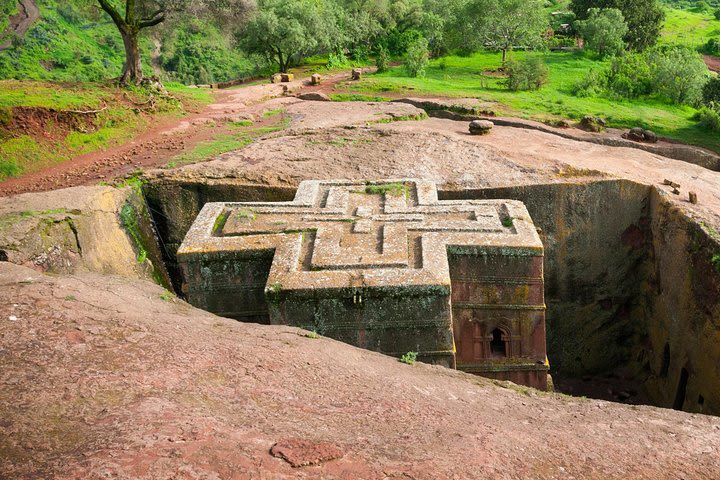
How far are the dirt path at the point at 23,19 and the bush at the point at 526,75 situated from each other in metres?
26.6

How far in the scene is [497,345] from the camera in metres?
8.96

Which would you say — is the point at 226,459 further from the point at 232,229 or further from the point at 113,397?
the point at 232,229

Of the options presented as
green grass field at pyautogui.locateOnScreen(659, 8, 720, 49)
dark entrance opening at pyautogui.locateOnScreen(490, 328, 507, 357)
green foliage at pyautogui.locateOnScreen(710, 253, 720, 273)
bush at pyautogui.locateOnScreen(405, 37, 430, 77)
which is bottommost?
dark entrance opening at pyautogui.locateOnScreen(490, 328, 507, 357)

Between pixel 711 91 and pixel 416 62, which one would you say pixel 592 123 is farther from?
pixel 416 62

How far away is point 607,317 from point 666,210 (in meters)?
2.48

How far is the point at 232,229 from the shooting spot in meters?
8.88

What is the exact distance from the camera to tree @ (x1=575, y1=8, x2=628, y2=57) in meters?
26.9

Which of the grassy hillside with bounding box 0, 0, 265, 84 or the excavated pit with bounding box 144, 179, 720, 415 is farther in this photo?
the grassy hillside with bounding box 0, 0, 265, 84

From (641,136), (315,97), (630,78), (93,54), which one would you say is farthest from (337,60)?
(93,54)

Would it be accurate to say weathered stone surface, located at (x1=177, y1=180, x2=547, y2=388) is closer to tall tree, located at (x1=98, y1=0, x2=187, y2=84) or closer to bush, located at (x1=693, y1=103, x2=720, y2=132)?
tall tree, located at (x1=98, y1=0, x2=187, y2=84)

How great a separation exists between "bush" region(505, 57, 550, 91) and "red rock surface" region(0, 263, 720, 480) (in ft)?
54.5

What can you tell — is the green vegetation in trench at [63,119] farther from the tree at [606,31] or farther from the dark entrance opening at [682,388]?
the tree at [606,31]

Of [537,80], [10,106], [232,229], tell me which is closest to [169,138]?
[10,106]

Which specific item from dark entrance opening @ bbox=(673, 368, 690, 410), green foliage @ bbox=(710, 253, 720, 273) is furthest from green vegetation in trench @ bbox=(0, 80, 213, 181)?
dark entrance opening @ bbox=(673, 368, 690, 410)
